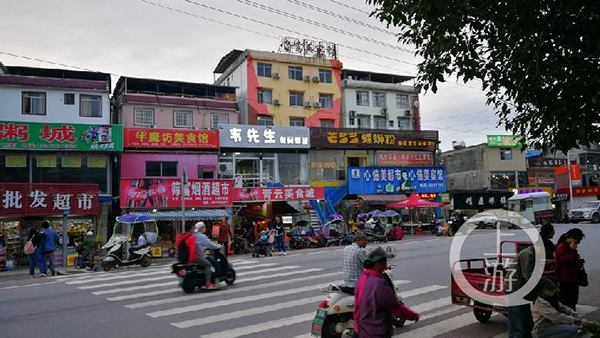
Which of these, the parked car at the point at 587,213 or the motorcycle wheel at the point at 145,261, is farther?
the parked car at the point at 587,213

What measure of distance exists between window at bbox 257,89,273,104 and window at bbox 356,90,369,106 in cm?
776

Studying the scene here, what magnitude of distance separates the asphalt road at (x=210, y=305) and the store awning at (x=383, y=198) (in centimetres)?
1772

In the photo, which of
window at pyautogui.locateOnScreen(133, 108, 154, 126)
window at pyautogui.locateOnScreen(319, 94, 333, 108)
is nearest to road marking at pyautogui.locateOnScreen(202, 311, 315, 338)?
window at pyautogui.locateOnScreen(133, 108, 154, 126)

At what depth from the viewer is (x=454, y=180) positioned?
47.5 metres

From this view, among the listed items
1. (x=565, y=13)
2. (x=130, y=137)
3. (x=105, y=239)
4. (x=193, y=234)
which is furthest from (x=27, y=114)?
(x=565, y=13)

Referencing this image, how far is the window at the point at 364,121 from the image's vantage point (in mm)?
38906

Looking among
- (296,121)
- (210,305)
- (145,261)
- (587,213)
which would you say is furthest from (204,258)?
(587,213)

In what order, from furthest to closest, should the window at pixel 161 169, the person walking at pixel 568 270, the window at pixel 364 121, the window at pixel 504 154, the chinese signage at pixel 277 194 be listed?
the window at pixel 504 154 < the window at pixel 364 121 < the window at pixel 161 169 < the chinese signage at pixel 277 194 < the person walking at pixel 568 270

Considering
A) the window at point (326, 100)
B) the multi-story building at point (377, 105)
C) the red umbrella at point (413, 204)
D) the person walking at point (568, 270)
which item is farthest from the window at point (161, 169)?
the person walking at point (568, 270)

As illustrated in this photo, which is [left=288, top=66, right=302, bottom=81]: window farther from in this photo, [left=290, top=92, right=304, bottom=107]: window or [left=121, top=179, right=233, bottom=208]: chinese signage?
[left=121, top=179, right=233, bottom=208]: chinese signage

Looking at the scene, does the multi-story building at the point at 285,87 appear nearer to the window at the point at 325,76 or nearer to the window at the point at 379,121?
the window at the point at 325,76

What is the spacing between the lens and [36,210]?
810 inches

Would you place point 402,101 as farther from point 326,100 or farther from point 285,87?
point 285,87

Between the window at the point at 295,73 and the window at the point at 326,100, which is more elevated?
the window at the point at 295,73
